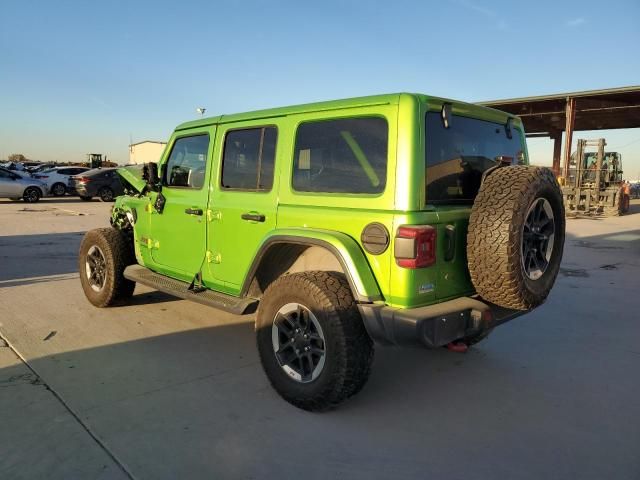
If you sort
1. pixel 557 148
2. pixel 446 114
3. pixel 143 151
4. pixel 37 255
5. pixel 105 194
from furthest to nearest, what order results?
pixel 143 151
pixel 557 148
pixel 105 194
pixel 37 255
pixel 446 114

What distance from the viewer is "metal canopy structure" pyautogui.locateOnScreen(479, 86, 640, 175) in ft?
65.8

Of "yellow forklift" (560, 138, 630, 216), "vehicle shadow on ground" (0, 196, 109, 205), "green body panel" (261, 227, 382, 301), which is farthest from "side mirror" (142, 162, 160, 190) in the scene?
Result: "yellow forklift" (560, 138, 630, 216)

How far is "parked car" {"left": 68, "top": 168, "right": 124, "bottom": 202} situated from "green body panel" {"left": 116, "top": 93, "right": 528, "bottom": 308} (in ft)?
57.6

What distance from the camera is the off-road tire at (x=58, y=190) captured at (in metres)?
21.8

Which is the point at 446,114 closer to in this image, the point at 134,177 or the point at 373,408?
the point at 373,408

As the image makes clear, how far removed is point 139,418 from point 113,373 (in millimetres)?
776

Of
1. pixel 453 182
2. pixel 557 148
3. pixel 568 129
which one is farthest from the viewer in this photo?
pixel 557 148

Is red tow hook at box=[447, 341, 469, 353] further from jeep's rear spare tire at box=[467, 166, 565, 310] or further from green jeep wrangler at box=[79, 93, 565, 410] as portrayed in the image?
jeep's rear spare tire at box=[467, 166, 565, 310]

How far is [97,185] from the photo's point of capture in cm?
2075

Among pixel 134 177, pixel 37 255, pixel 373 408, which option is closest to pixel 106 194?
pixel 37 255

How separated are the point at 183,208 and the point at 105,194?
61.9 feet

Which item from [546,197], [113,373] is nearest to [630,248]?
[546,197]

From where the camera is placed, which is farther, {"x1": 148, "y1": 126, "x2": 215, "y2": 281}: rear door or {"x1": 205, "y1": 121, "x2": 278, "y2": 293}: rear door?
{"x1": 148, "y1": 126, "x2": 215, "y2": 281}: rear door

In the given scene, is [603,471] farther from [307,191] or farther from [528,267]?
[307,191]
